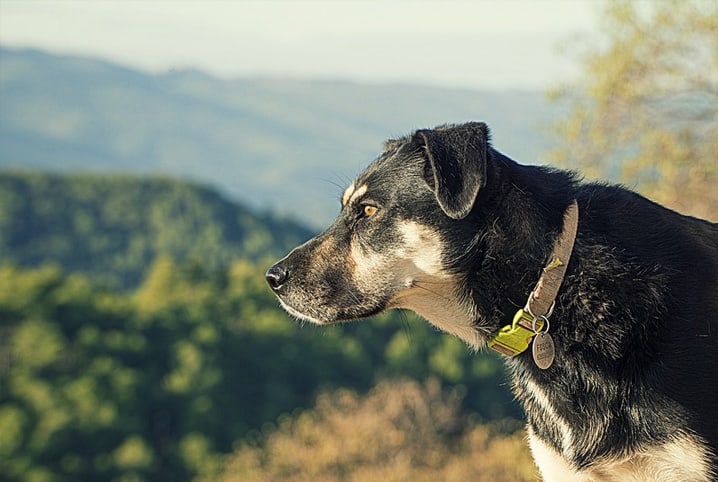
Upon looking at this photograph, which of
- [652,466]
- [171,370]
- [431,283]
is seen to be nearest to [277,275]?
[431,283]

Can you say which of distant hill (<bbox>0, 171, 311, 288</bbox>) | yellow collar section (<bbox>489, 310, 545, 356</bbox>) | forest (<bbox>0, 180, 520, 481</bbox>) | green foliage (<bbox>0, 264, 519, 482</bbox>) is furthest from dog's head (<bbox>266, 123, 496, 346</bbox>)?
distant hill (<bbox>0, 171, 311, 288</bbox>)

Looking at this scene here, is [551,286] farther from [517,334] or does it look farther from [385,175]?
[385,175]

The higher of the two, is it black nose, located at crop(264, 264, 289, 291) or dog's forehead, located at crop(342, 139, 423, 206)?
dog's forehead, located at crop(342, 139, 423, 206)

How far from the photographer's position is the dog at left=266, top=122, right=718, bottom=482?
4328 mm

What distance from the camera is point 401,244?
15.9 ft

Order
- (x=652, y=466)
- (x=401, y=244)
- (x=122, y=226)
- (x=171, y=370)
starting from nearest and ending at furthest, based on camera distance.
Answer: (x=652, y=466) → (x=401, y=244) → (x=171, y=370) → (x=122, y=226)

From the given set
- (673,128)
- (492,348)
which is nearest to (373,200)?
(492,348)

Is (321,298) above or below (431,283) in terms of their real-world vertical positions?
below

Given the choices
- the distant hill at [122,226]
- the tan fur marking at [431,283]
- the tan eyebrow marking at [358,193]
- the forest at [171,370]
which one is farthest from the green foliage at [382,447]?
the distant hill at [122,226]

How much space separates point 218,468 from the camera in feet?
190

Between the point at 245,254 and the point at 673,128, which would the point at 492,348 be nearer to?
the point at 673,128

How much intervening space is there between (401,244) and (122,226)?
113 metres

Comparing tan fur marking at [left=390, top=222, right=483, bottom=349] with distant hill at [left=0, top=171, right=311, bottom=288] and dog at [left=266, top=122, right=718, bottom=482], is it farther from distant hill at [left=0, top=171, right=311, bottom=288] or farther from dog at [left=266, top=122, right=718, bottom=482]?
distant hill at [left=0, top=171, right=311, bottom=288]

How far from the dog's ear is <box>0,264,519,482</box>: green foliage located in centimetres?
5147
